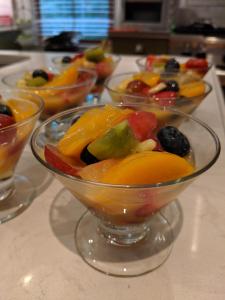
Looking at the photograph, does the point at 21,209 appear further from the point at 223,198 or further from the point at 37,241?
the point at 223,198

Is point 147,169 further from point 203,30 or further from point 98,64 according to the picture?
point 203,30

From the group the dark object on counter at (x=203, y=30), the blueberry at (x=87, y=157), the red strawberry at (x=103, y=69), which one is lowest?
the dark object on counter at (x=203, y=30)

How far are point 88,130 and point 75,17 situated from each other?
3.98 meters

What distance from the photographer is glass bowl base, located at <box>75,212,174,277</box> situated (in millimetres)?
430

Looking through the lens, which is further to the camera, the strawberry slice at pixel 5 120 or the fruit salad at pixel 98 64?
the fruit salad at pixel 98 64

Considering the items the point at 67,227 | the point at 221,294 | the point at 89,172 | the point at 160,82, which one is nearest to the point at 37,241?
the point at 67,227

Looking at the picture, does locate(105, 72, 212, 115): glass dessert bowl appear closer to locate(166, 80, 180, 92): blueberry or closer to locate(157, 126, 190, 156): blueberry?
locate(166, 80, 180, 92): blueberry

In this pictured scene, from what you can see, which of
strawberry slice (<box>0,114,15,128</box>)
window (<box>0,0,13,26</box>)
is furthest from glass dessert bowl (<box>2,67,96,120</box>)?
window (<box>0,0,13,26</box>)

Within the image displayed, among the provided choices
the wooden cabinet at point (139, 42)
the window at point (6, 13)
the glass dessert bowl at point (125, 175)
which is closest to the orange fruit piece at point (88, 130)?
the glass dessert bowl at point (125, 175)

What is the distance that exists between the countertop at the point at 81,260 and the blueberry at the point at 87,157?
142 millimetres

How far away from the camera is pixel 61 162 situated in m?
0.40

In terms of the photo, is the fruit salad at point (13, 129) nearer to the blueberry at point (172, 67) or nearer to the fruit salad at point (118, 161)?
the fruit salad at point (118, 161)

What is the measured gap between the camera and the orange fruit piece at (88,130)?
1.36 ft

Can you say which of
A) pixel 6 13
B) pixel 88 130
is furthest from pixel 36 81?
pixel 6 13
